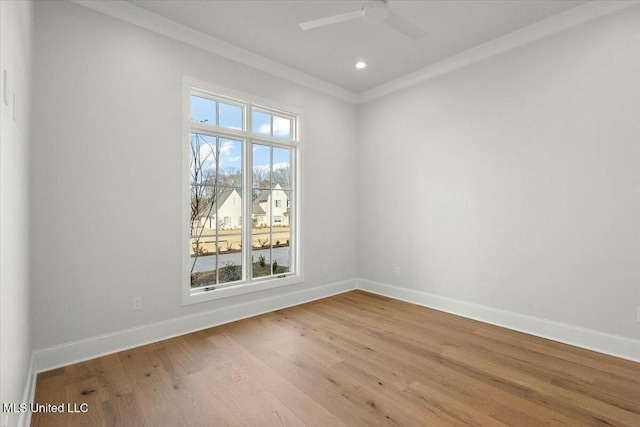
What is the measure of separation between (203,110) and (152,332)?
2.28 m

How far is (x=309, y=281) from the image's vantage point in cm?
424

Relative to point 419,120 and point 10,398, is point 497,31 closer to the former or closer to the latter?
point 419,120

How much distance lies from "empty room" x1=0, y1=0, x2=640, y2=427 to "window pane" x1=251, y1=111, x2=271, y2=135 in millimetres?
17

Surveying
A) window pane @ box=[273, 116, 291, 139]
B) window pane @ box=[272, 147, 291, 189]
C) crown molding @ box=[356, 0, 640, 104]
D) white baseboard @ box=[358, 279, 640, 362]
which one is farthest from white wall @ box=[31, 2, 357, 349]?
white baseboard @ box=[358, 279, 640, 362]

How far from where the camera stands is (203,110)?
132 inches

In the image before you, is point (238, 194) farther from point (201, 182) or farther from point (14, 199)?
point (14, 199)

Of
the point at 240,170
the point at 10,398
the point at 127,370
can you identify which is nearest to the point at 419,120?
the point at 240,170

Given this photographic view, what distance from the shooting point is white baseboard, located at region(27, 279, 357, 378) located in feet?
7.93

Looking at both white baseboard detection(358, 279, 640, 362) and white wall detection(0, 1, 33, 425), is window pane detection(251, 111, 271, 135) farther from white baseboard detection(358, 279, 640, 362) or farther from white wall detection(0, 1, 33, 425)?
white baseboard detection(358, 279, 640, 362)

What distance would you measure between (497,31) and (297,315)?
3717mm

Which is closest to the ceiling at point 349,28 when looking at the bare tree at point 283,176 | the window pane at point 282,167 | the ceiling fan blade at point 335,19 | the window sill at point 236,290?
the ceiling fan blade at point 335,19

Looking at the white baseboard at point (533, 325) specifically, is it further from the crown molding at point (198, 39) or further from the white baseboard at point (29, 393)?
the white baseboard at point (29, 393)

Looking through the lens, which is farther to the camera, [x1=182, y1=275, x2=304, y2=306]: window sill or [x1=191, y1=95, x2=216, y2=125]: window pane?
→ [x1=191, y1=95, x2=216, y2=125]: window pane

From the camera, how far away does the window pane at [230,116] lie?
350 cm
